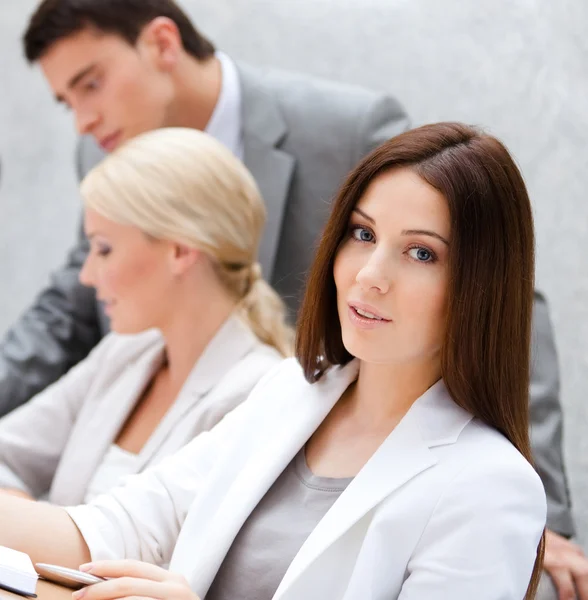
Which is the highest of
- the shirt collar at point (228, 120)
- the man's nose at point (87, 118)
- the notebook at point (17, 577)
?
the shirt collar at point (228, 120)

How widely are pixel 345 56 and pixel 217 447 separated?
5.41 ft

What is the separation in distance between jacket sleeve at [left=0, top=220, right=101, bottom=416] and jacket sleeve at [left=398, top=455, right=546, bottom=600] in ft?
5.14

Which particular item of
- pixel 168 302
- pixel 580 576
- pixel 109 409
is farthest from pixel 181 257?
pixel 580 576

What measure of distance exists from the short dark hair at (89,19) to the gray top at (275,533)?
1486mm

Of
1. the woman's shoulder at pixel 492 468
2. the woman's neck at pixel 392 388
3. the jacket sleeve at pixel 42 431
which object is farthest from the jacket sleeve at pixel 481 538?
the jacket sleeve at pixel 42 431

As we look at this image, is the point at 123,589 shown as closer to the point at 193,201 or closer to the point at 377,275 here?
the point at 377,275

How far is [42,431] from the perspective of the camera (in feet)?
7.07

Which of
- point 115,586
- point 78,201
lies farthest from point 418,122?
point 115,586

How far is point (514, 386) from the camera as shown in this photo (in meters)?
1.22

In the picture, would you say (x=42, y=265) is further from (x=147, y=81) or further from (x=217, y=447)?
(x=217, y=447)

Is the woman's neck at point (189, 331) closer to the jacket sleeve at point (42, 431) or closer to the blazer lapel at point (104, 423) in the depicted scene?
the blazer lapel at point (104, 423)

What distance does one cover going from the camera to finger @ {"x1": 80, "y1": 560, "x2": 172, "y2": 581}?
122 centimetres

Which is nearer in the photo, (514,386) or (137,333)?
(514,386)

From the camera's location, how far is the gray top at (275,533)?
1.29 metres
